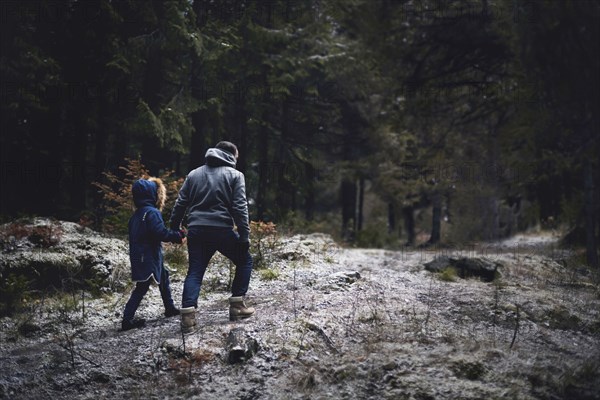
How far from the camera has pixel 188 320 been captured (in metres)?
6.07

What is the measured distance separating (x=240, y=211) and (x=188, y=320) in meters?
1.49

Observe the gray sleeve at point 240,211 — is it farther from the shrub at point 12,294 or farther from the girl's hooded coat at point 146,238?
the shrub at point 12,294

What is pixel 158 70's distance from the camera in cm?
1517

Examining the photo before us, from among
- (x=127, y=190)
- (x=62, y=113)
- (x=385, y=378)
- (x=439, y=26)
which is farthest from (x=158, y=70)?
Answer: (x=385, y=378)

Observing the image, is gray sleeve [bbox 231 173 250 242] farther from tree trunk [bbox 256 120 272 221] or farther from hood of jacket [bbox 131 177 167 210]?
tree trunk [bbox 256 120 272 221]

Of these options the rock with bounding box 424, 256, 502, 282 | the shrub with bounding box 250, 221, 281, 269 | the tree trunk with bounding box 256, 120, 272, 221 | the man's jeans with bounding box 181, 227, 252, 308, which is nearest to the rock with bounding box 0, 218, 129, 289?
the shrub with bounding box 250, 221, 281, 269

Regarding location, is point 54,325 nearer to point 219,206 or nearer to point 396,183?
point 219,206

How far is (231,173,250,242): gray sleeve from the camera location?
618cm

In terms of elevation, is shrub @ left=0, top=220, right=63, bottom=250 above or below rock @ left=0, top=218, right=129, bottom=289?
above

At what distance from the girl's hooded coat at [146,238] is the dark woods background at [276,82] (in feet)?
21.6

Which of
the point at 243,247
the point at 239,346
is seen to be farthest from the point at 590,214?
the point at 239,346

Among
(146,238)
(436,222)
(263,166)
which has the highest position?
(263,166)

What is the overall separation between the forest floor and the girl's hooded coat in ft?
2.54

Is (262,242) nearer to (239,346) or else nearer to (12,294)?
(12,294)
